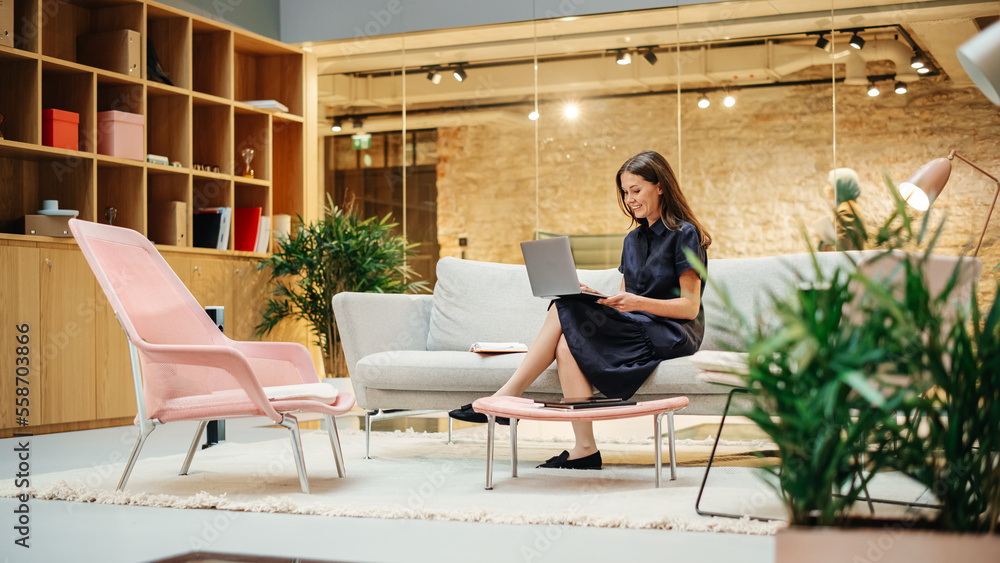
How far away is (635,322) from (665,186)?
0.52 meters

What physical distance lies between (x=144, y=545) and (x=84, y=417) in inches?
116

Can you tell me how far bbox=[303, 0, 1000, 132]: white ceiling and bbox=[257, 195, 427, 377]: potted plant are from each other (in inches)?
52.2

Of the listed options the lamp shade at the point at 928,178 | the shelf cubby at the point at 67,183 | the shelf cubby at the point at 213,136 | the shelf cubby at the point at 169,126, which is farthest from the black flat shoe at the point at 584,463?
the shelf cubby at the point at 213,136

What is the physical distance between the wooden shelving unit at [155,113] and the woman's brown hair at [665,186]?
3.12 meters

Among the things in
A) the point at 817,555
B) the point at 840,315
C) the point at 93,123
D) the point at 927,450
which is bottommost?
the point at 817,555

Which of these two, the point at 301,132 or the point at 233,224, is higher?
the point at 301,132

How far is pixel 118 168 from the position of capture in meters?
5.16

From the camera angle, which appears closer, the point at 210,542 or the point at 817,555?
the point at 817,555

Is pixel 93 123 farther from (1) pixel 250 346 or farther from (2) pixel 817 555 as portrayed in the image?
(2) pixel 817 555

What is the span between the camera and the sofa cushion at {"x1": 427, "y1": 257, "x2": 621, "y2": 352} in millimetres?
3730

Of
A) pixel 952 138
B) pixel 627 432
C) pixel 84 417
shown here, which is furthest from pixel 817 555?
pixel 952 138

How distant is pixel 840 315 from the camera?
96cm

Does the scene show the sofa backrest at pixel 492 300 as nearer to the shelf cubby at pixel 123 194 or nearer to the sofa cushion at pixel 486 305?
the sofa cushion at pixel 486 305

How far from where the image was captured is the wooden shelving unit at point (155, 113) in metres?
4.59
